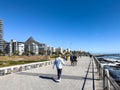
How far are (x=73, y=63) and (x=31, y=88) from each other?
1962 centimetres

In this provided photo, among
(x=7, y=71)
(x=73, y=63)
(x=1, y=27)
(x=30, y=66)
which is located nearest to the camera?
(x=7, y=71)

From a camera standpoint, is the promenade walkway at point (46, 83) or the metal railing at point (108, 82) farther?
the promenade walkway at point (46, 83)

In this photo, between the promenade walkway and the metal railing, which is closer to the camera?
the metal railing

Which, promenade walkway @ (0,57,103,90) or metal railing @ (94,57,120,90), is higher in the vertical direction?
metal railing @ (94,57,120,90)

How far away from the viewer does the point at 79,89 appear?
957 cm

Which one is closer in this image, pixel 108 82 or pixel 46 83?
pixel 108 82

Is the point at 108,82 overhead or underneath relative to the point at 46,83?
overhead

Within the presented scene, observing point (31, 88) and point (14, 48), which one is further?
point (14, 48)

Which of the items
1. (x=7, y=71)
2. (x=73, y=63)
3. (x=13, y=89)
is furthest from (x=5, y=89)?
(x=73, y=63)

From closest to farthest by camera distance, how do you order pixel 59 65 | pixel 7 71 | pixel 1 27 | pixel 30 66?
pixel 59 65
pixel 7 71
pixel 30 66
pixel 1 27

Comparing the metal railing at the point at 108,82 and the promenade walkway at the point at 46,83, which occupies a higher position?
the metal railing at the point at 108,82

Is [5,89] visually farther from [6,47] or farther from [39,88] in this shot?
[6,47]

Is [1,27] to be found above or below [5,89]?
above

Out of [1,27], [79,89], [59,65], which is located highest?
[1,27]
